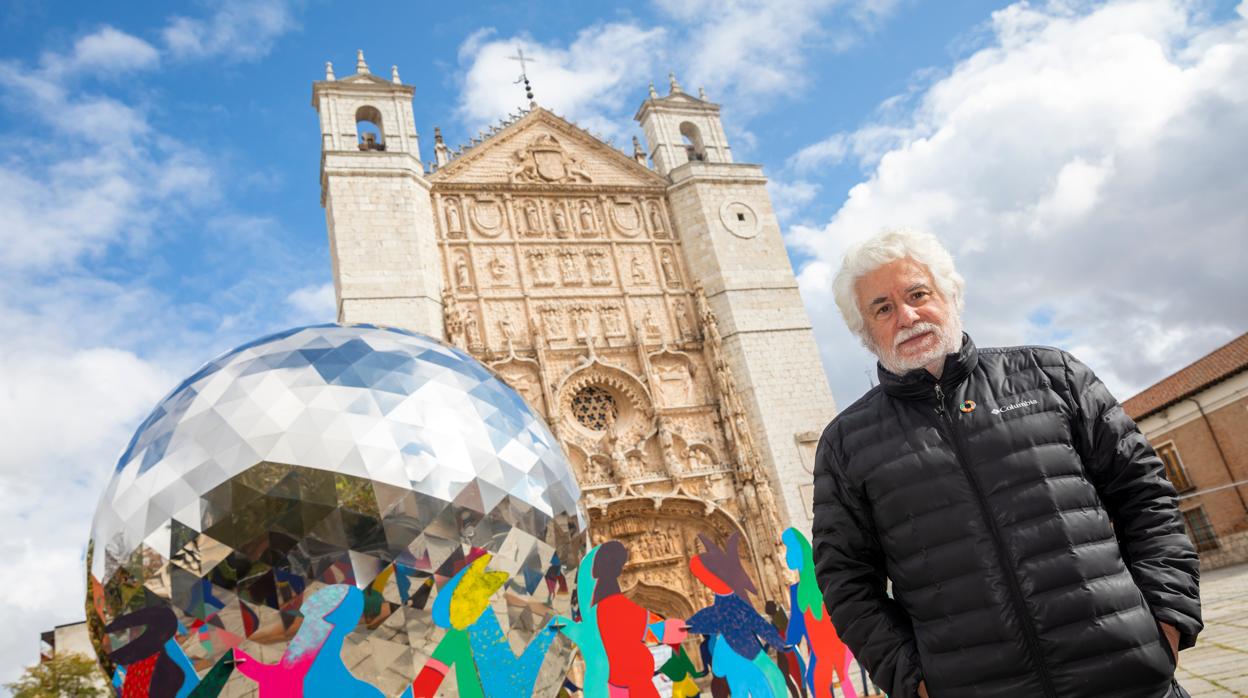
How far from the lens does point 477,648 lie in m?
2.83

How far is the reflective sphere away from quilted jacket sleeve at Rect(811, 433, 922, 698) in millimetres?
1131

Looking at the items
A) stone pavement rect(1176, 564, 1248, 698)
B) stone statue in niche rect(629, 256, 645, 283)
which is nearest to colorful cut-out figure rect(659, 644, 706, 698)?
stone pavement rect(1176, 564, 1248, 698)

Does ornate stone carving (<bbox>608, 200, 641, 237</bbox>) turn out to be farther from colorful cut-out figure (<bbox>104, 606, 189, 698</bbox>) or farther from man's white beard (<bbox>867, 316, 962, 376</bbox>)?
man's white beard (<bbox>867, 316, 962, 376</bbox>)

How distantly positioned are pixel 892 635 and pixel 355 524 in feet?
5.48

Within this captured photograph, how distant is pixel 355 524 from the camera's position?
261 cm

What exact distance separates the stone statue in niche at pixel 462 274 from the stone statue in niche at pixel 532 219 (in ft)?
5.88

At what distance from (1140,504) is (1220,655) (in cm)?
612

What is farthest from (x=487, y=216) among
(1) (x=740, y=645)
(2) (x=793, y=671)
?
(1) (x=740, y=645)

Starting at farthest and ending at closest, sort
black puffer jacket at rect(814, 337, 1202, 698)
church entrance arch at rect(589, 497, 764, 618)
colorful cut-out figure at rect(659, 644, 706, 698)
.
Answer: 1. church entrance arch at rect(589, 497, 764, 618)
2. colorful cut-out figure at rect(659, 644, 706, 698)
3. black puffer jacket at rect(814, 337, 1202, 698)

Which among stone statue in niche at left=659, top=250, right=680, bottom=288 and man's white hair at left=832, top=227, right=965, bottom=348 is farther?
stone statue in niche at left=659, top=250, right=680, bottom=288

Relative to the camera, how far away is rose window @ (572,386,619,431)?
1697 cm

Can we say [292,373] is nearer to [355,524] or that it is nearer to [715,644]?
[355,524]

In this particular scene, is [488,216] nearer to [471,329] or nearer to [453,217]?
[453,217]

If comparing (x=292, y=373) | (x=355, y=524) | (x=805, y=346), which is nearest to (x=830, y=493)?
(x=355, y=524)
